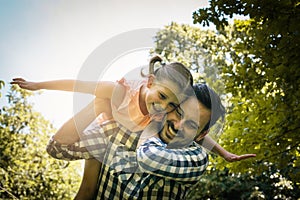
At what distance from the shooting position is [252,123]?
297 centimetres

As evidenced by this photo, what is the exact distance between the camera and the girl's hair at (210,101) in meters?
1.04

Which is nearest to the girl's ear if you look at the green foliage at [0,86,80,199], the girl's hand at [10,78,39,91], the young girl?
the young girl

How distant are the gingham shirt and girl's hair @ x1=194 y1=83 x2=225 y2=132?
0.10m

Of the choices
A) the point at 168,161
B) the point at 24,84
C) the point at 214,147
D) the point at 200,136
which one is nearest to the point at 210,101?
the point at 200,136

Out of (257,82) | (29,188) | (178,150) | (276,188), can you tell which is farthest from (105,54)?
(29,188)

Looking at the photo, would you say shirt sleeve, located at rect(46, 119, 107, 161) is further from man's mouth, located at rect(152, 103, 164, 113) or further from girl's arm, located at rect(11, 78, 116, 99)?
man's mouth, located at rect(152, 103, 164, 113)

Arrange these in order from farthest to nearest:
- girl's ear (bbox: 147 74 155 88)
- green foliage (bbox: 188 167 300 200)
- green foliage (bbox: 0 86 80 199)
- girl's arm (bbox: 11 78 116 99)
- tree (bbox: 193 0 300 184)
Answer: green foliage (bbox: 0 86 80 199)
green foliage (bbox: 188 167 300 200)
tree (bbox: 193 0 300 184)
girl's arm (bbox: 11 78 116 99)
girl's ear (bbox: 147 74 155 88)

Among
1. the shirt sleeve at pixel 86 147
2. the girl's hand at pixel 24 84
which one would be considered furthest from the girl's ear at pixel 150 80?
the girl's hand at pixel 24 84

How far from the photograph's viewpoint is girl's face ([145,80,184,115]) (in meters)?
0.96

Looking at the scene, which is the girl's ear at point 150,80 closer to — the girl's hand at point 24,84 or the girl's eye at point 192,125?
the girl's eye at point 192,125

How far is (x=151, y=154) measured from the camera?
90 cm

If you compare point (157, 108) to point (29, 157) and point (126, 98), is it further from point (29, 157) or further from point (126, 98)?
point (29, 157)

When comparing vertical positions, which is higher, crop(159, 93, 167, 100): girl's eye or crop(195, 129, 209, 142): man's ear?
crop(159, 93, 167, 100): girl's eye

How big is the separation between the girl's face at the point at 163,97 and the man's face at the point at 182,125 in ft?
0.06
